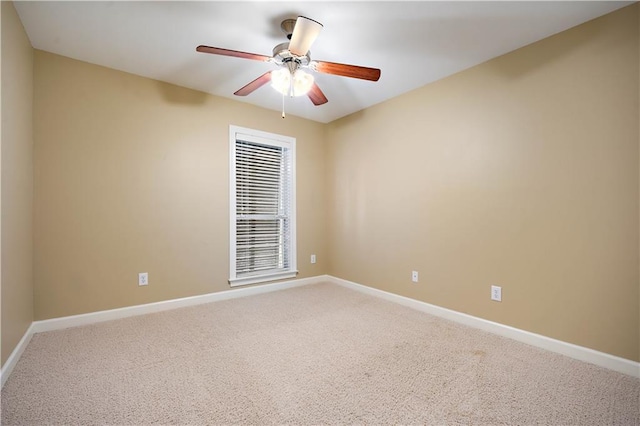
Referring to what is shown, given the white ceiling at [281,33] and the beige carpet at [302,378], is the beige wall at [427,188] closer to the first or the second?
the white ceiling at [281,33]

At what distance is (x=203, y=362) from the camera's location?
198 centimetres

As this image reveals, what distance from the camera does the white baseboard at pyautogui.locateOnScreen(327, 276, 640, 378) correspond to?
74.4 inches

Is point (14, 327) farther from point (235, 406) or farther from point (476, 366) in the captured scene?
point (476, 366)

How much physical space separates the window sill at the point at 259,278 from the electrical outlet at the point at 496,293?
2.37m

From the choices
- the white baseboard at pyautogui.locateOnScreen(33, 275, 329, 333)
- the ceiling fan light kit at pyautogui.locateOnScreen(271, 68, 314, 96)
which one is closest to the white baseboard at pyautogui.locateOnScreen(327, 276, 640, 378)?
the white baseboard at pyautogui.locateOnScreen(33, 275, 329, 333)

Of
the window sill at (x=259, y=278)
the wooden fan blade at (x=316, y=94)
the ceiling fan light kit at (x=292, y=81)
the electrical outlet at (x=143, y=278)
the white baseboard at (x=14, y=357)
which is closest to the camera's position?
the white baseboard at (x=14, y=357)

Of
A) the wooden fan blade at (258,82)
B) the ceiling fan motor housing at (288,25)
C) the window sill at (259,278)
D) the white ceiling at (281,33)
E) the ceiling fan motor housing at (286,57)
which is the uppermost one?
the white ceiling at (281,33)

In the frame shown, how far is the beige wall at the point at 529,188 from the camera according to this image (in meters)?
1.91

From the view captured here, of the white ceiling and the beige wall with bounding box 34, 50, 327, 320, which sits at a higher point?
the white ceiling

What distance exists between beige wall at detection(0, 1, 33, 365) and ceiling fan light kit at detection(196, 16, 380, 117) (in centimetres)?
122

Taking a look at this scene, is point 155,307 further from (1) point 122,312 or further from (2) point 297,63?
(2) point 297,63

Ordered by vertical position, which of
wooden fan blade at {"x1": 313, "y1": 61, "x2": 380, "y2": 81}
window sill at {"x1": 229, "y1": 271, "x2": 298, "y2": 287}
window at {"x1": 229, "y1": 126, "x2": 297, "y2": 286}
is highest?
wooden fan blade at {"x1": 313, "y1": 61, "x2": 380, "y2": 81}

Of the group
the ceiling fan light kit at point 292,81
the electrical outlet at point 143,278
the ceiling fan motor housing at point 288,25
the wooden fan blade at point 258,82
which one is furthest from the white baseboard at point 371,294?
the ceiling fan motor housing at point 288,25

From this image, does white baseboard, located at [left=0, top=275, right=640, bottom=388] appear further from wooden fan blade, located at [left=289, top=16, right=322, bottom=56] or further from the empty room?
wooden fan blade, located at [left=289, top=16, right=322, bottom=56]
